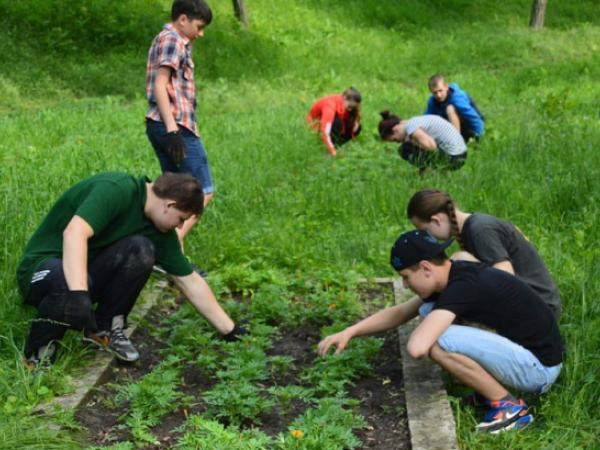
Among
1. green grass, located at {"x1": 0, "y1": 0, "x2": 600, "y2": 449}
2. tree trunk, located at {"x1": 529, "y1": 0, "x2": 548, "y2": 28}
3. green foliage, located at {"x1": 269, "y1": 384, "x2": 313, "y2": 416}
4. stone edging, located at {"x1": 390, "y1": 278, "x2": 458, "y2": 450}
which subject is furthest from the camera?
tree trunk, located at {"x1": 529, "y1": 0, "x2": 548, "y2": 28}

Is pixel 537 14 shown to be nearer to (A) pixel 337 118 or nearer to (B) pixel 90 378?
(A) pixel 337 118

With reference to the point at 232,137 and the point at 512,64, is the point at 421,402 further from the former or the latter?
the point at 512,64

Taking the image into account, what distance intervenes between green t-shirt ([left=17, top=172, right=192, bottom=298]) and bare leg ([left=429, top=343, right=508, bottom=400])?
5.29ft

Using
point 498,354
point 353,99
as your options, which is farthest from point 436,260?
point 353,99

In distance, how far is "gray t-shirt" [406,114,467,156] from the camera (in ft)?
30.4

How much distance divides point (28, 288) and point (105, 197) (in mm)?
573

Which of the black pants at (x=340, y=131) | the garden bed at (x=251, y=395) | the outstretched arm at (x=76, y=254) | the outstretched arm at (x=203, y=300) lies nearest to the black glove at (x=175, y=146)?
the garden bed at (x=251, y=395)

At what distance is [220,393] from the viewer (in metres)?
4.02

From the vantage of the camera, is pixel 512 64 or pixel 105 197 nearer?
pixel 105 197

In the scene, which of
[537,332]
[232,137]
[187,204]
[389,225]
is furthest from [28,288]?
[232,137]

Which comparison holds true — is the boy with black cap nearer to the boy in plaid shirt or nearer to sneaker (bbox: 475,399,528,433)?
sneaker (bbox: 475,399,528,433)

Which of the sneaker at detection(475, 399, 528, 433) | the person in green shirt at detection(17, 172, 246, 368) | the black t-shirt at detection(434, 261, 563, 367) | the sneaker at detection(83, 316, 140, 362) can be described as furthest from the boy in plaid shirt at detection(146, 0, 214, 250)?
the sneaker at detection(475, 399, 528, 433)

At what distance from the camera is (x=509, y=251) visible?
15.2 ft

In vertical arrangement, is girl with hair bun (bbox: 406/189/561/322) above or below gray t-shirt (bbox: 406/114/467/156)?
above
